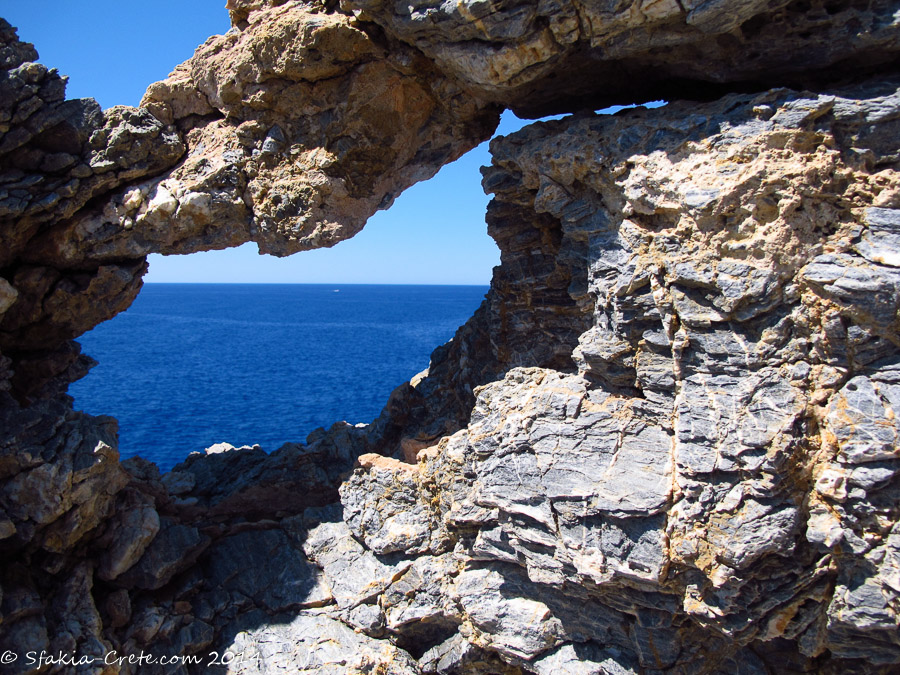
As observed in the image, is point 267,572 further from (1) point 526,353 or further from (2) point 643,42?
(2) point 643,42

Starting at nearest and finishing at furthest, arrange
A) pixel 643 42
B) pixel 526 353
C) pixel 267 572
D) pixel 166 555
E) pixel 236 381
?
pixel 643 42
pixel 166 555
pixel 267 572
pixel 526 353
pixel 236 381

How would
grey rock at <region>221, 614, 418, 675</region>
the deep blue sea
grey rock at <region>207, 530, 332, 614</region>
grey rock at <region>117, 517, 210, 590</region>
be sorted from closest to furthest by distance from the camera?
grey rock at <region>221, 614, 418, 675</region> → grey rock at <region>117, 517, 210, 590</region> → grey rock at <region>207, 530, 332, 614</region> → the deep blue sea

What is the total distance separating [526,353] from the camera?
15.2 metres

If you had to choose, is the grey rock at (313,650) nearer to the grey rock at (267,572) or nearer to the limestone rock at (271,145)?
the grey rock at (267,572)

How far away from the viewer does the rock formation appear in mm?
9156

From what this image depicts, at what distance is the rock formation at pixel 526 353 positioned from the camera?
30.0 ft

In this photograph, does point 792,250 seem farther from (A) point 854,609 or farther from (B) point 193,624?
(B) point 193,624

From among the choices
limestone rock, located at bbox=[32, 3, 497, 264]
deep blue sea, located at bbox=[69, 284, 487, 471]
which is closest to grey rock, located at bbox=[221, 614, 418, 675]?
limestone rock, located at bbox=[32, 3, 497, 264]

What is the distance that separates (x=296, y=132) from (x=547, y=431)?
8.85 metres

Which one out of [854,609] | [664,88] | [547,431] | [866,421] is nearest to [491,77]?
[664,88]

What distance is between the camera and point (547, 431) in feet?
37.6

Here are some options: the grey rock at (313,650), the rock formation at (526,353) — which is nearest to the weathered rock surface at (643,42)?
the rock formation at (526,353)

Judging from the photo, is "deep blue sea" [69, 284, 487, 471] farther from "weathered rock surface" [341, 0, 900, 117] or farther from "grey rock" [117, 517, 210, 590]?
"weathered rock surface" [341, 0, 900, 117]

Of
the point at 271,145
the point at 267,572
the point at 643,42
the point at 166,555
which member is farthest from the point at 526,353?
the point at 166,555
